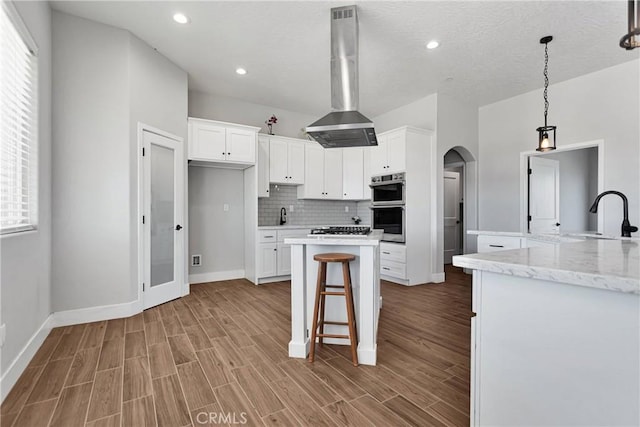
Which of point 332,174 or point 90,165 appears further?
point 332,174

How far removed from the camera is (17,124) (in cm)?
208

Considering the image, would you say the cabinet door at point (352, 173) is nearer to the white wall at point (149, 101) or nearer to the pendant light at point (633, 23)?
the white wall at point (149, 101)

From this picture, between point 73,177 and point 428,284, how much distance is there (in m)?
4.60

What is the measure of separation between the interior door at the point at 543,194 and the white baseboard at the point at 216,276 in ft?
15.9

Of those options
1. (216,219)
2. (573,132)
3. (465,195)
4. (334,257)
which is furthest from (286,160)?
(573,132)

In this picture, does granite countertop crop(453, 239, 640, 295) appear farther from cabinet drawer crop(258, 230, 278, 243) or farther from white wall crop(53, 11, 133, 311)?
cabinet drawer crop(258, 230, 278, 243)

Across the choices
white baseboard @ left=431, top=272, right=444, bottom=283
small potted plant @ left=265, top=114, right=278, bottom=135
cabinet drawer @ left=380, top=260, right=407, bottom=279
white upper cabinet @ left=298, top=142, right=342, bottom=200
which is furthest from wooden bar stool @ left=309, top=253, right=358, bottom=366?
small potted plant @ left=265, top=114, right=278, bottom=135

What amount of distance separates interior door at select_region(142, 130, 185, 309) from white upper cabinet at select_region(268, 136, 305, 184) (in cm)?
144

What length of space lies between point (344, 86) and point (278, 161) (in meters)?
2.21

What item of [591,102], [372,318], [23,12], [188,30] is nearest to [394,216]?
[372,318]

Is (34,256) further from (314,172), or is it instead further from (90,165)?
(314,172)

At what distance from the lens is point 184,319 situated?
298 centimetres

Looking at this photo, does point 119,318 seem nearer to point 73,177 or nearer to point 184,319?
point 184,319

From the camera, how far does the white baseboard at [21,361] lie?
5.64 ft
